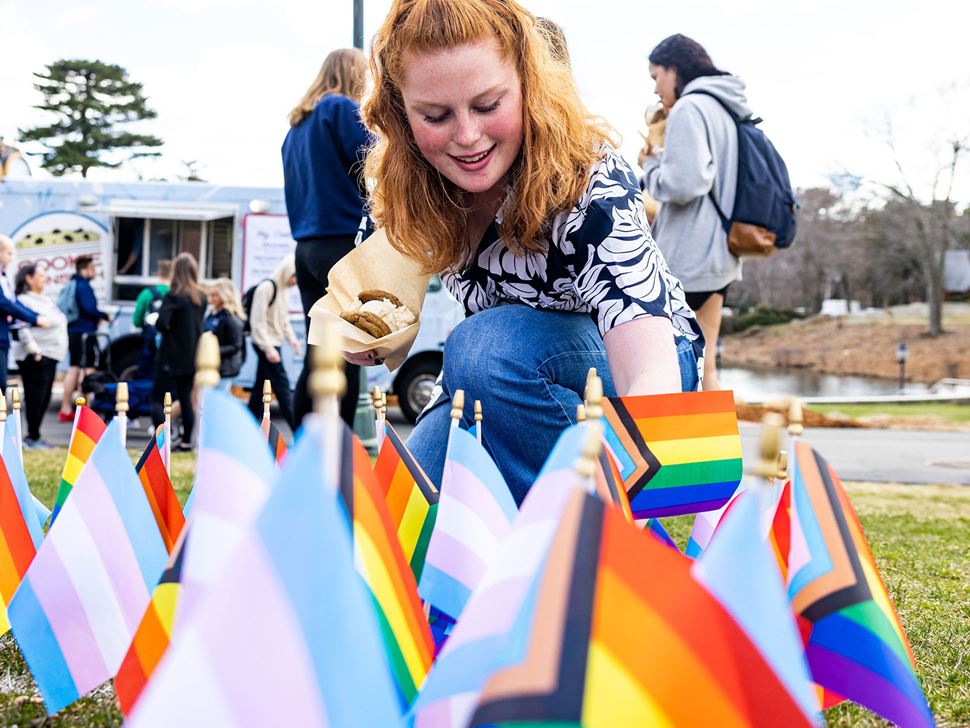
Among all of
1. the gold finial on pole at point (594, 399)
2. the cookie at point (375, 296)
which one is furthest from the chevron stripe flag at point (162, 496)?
the gold finial on pole at point (594, 399)

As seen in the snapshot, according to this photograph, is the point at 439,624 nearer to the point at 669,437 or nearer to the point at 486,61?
the point at 669,437

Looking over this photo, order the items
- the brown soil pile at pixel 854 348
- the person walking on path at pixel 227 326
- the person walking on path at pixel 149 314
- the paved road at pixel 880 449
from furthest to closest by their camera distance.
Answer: the brown soil pile at pixel 854 348
the person walking on path at pixel 149 314
the person walking on path at pixel 227 326
the paved road at pixel 880 449

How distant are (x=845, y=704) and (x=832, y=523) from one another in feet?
2.61

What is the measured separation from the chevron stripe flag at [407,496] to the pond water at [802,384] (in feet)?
58.8

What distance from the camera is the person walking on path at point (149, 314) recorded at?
26.8 feet

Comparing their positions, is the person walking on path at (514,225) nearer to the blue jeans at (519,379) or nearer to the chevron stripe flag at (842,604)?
the blue jeans at (519,379)

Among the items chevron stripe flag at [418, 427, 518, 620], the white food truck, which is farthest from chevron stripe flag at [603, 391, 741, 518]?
the white food truck

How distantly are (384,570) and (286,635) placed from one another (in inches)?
15.9

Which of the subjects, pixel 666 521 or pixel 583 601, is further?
pixel 666 521

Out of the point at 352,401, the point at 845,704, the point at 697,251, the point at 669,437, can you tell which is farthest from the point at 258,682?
the point at 352,401

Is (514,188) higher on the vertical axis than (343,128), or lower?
lower

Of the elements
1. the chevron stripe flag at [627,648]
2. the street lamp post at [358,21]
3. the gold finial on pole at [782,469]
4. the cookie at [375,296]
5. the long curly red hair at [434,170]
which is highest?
the street lamp post at [358,21]

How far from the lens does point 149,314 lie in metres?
8.30

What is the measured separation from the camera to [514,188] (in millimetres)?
2172
